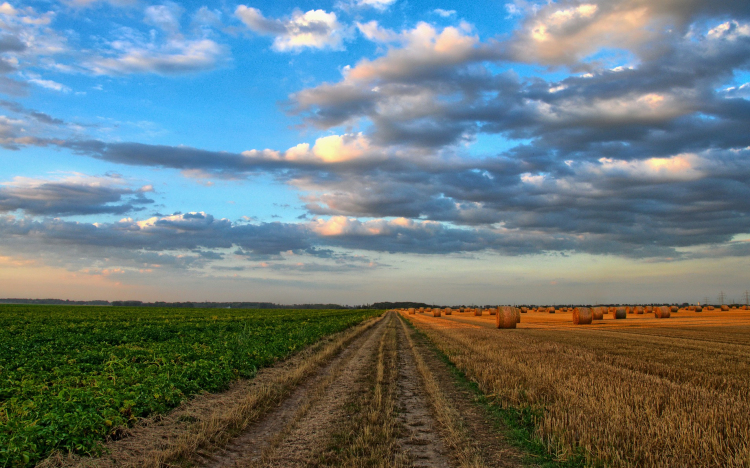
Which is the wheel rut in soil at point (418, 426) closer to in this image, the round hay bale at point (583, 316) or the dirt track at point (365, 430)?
the dirt track at point (365, 430)

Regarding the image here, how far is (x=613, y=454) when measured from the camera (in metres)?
6.23

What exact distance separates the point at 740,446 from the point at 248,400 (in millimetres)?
8916

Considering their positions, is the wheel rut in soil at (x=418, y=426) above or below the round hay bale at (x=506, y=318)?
above

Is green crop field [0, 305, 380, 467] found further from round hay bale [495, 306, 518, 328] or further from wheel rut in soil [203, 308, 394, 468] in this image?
round hay bale [495, 306, 518, 328]

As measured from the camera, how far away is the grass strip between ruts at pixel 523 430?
648 cm

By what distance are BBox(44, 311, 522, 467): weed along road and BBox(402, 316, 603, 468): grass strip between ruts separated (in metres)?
0.22

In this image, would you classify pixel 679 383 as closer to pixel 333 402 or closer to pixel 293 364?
pixel 333 402

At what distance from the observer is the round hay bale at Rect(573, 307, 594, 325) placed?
45.8m

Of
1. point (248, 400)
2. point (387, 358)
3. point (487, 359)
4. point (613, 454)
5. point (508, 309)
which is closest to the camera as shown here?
point (613, 454)

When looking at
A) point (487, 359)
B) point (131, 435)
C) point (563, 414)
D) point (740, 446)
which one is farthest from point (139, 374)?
point (740, 446)

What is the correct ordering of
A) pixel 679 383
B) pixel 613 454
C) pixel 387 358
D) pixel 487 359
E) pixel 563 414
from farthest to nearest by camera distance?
pixel 387 358, pixel 487 359, pixel 679 383, pixel 563 414, pixel 613 454

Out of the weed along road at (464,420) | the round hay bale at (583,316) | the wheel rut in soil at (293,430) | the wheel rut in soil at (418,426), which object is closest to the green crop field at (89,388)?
the weed along road at (464,420)

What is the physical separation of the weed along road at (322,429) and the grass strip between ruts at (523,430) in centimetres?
22

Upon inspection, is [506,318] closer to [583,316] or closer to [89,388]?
[583,316]
